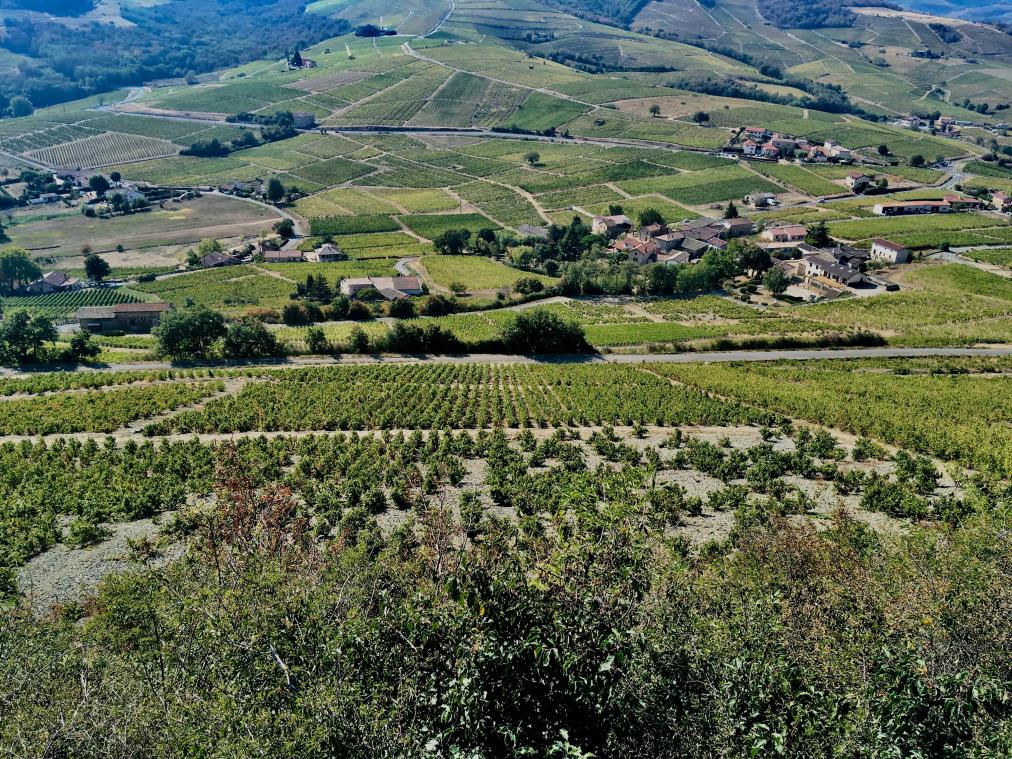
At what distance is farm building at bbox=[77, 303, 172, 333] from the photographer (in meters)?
68.8

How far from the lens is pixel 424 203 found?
121 m

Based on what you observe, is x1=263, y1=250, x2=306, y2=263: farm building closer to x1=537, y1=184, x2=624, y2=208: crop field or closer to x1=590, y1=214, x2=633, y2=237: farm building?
x1=537, y1=184, x2=624, y2=208: crop field

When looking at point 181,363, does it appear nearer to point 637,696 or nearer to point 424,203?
point 637,696

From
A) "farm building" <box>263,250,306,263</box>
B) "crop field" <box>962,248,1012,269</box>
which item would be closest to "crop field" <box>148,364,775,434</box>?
"farm building" <box>263,250,306,263</box>

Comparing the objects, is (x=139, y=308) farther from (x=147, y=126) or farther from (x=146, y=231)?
(x=147, y=126)

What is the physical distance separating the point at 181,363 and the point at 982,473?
56.9 meters

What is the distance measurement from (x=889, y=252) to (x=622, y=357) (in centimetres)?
5178

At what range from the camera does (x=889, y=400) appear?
4162cm

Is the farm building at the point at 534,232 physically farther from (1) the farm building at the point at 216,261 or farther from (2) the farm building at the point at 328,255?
(1) the farm building at the point at 216,261

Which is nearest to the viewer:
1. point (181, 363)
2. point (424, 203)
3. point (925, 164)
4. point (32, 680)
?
point (32, 680)

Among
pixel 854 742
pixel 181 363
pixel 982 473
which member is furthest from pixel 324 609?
pixel 181 363

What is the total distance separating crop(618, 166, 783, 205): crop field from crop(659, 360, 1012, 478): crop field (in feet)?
237

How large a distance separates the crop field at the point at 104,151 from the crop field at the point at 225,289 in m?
85.1

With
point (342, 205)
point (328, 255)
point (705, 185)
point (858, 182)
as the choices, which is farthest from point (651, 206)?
point (342, 205)
